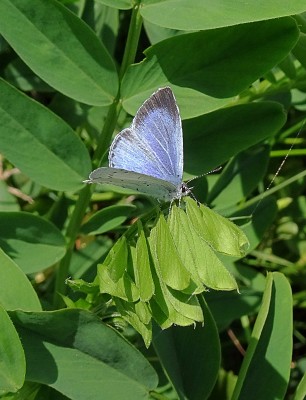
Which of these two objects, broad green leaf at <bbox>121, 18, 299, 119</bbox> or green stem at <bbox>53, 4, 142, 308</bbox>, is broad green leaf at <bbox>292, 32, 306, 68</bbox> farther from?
green stem at <bbox>53, 4, 142, 308</bbox>

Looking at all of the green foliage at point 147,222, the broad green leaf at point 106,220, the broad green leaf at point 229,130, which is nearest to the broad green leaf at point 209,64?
the green foliage at point 147,222

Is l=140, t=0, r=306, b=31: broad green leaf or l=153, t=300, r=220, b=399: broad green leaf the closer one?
l=140, t=0, r=306, b=31: broad green leaf

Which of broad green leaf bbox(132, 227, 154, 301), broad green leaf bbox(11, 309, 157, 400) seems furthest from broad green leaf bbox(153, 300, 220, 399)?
broad green leaf bbox(132, 227, 154, 301)

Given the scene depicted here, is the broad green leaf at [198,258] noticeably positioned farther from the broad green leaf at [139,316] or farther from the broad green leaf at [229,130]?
the broad green leaf at [229,130]

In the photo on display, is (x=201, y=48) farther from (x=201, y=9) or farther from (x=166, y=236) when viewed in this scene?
(x=166, y=236)

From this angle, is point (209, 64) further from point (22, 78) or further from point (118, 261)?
point (22, 78)

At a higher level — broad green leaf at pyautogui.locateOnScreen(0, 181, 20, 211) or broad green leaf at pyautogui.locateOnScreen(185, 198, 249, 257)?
broad green leaf at pyautogui.locateOnScreen(185, 198, 249, 257)
